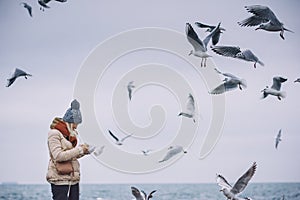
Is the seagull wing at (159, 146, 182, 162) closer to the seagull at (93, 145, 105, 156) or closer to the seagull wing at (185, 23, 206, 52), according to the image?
the seagull at (93, 145, 105, 156)

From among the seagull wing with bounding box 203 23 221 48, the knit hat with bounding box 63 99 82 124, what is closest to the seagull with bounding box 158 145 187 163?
the seagull wing with bounding box 203 23 221 48

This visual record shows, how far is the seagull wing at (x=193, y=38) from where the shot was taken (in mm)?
2905

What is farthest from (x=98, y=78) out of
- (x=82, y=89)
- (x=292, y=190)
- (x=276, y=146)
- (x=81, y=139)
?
(x=292, y=190)

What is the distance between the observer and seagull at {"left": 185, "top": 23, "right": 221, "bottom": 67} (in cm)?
291

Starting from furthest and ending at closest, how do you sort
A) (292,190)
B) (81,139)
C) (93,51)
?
(292,190)
(93,51)
(81,139)

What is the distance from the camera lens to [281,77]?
3195 millimetres

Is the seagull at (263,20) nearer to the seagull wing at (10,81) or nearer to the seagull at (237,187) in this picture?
the seagull at (237,187)

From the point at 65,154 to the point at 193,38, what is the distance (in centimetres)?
87

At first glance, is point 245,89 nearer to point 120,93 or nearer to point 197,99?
point 197,99

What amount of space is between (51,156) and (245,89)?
1204 millimetres

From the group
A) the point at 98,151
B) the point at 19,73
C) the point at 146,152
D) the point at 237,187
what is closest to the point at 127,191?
the point at 146,152

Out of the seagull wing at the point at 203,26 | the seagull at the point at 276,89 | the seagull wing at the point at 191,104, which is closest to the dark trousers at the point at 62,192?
the seagull wing at the point at 191,104

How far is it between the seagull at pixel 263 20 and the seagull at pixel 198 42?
183 millimetres

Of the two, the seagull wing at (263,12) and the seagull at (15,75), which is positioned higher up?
the seagull wing at (263,12)
